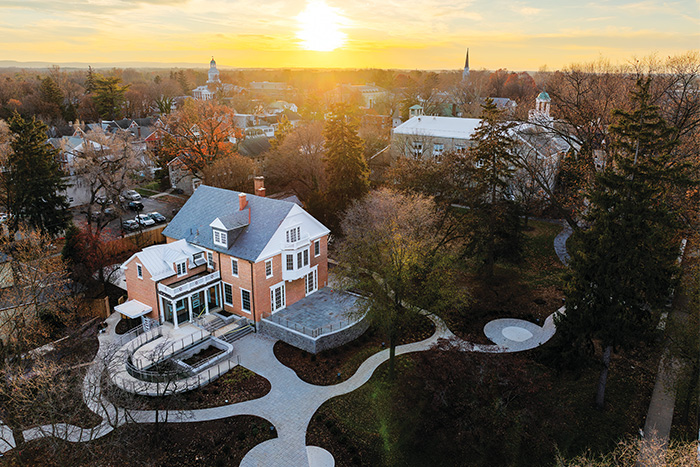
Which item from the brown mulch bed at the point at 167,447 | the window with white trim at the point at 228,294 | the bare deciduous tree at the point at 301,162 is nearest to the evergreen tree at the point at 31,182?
the window with white trim at the point at 228,294

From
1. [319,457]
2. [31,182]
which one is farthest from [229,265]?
[31,182]

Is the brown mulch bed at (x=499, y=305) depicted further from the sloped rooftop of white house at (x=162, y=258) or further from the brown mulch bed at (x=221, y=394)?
the sloped rooftop of white house at (x=162, y=258)

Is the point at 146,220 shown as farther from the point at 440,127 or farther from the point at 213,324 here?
the point at 440,127

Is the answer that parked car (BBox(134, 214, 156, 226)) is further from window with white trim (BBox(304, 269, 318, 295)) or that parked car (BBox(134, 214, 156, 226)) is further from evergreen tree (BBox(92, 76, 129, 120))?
evergreen tree (BBox(92, 76, 129, 120))

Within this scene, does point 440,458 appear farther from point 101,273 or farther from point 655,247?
point 101,273

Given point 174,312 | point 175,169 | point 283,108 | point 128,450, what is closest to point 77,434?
point 128,450

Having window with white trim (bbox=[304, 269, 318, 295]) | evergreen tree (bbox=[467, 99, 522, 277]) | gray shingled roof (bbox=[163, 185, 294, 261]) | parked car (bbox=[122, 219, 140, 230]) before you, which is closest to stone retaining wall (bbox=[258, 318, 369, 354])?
gray shingled roof (bbox=[163, 185, 294, 261])

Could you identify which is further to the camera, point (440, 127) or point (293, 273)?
point (440, 127)

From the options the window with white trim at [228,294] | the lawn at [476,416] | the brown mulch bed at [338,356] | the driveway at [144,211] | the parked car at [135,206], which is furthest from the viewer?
the parked car at [135,206]
